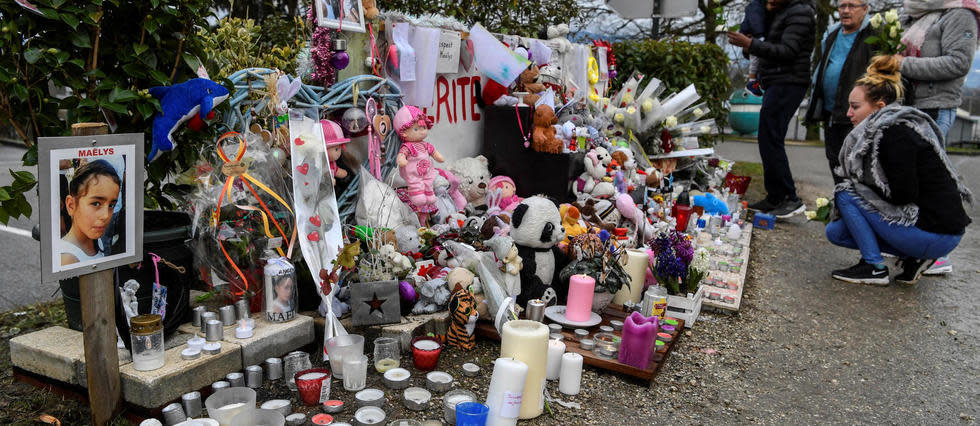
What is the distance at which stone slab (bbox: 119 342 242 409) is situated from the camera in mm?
2070

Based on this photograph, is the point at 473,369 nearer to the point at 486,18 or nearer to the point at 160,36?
the point at 160,36

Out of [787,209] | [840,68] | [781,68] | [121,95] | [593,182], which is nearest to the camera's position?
[121,95]

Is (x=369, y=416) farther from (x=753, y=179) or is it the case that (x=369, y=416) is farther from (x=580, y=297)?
(x=753, y=179)

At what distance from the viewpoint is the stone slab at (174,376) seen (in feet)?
6.79

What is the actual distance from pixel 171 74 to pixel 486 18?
584cm

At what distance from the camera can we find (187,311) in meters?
2.63

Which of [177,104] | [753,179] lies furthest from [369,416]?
[753,179]

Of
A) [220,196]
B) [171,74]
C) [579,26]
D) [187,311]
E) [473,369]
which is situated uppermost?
[579,26]

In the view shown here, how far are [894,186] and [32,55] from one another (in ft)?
14.3

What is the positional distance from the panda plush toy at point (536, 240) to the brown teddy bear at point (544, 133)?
1387 mm

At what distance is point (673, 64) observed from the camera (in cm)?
790

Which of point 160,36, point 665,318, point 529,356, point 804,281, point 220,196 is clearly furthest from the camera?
point 804,281

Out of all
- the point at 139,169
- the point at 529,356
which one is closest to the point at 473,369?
the point at 529,356

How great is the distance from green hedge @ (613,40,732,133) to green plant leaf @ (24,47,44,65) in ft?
21.4
